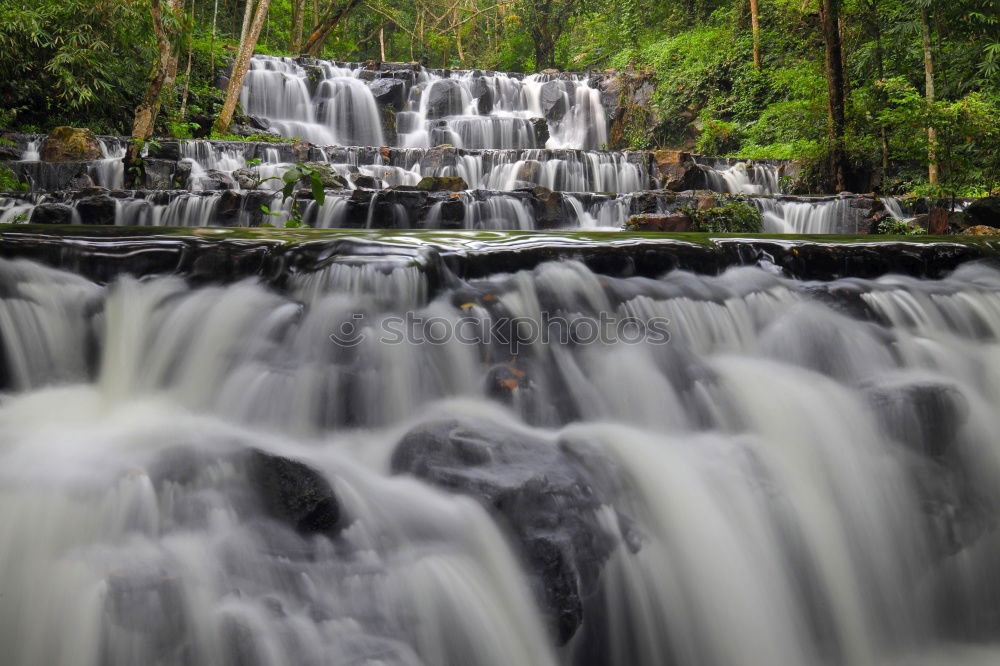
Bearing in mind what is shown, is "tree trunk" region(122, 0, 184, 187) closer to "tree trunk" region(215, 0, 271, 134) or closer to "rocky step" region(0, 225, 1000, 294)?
"tree trunk" region(215, 0, 271, 134)

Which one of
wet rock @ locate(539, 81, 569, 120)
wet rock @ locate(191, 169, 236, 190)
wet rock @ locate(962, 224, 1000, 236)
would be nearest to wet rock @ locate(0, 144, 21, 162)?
wet rock @ locate(191, 169, 236, 190)

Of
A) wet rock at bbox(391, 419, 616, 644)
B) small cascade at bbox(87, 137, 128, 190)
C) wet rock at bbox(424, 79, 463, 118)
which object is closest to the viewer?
wet rock at bbox(391, 419, 616, 644)

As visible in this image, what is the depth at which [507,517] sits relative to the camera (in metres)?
2.52

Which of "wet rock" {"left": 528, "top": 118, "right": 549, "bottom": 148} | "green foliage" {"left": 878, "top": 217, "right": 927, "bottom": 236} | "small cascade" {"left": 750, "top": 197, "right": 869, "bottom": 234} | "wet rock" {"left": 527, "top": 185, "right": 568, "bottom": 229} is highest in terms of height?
"wet rock" {"left": 528, "top": 118, "right": 549, "bottom": 148}

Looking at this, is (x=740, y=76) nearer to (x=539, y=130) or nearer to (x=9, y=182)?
(x=539, y=130)

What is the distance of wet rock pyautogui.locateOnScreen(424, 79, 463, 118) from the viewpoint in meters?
18.2

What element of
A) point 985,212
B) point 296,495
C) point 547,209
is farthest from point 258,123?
point 296,495

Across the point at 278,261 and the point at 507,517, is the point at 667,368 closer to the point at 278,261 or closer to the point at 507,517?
the point at 507,517

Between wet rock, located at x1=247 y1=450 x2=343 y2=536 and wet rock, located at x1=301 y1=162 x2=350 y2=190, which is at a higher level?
wet rock, located at x1=301 y1=162 x2=350 y2=190

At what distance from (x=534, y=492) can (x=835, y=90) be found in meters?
11.0

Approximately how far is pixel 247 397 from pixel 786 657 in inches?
103

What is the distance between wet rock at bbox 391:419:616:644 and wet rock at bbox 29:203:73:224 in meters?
5.79

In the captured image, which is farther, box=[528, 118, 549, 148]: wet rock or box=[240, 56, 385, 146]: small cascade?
box=[528, 118, 549, 148]: wet rock

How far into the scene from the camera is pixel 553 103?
1908 cm
